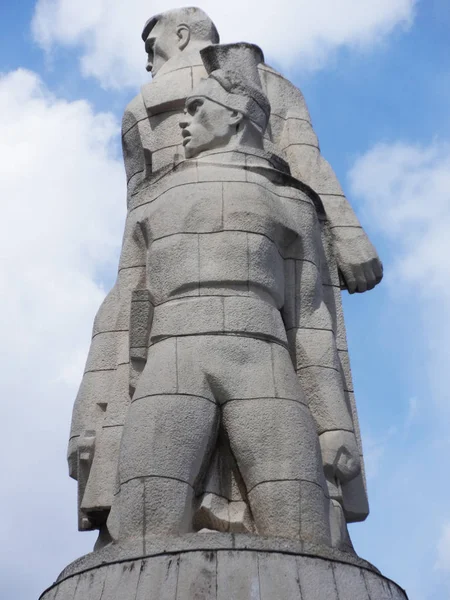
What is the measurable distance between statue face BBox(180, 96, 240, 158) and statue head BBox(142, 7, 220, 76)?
6.61ft

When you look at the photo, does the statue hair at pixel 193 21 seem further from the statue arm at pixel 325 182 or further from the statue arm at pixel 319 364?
the statue arm at pixel 319 364

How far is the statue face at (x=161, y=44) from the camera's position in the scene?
36.2ft

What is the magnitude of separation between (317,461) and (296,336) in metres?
1.26

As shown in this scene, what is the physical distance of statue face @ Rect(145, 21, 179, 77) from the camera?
11.0 metres

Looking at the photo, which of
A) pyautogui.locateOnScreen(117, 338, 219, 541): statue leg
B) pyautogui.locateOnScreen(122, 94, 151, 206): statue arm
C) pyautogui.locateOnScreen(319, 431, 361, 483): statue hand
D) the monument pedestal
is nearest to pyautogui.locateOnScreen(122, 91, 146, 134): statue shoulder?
pyautogui.locateOnScreen(122, 94, 151, 206): statue arm

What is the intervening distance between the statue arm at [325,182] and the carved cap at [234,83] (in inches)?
34.6

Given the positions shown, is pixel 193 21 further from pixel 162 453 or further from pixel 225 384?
pixel 162 453

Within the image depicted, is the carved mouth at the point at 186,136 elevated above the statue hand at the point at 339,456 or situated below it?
above

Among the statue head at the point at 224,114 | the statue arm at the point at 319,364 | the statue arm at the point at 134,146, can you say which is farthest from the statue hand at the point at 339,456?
the statue arm at the point at 134,146

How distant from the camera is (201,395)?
7.64m

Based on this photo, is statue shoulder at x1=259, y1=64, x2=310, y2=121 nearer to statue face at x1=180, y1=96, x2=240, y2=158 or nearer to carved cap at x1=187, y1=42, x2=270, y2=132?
carved cap at x1=187, y1=42, x2=270, y2=132

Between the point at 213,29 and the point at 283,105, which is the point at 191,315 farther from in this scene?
the point at 213,29

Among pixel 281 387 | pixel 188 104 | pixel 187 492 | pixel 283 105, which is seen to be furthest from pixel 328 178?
pixel 187 492

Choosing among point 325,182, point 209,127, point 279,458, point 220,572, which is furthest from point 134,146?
point 220,572
